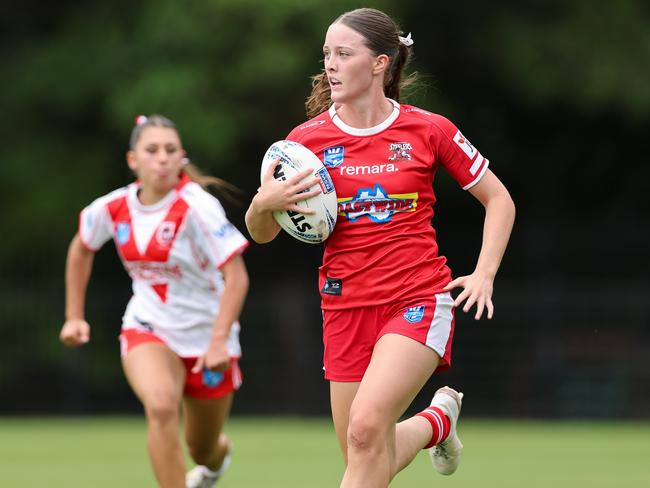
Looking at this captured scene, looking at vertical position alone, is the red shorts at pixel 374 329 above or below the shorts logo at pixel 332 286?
below

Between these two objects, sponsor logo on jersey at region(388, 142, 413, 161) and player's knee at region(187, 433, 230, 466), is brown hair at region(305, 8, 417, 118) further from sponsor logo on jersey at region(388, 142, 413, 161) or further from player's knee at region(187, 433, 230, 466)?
player's knee at region(187, 433, 230, 466)

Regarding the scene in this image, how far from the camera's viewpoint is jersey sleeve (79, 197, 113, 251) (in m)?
7.78

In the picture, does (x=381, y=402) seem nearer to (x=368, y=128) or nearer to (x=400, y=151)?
(x=400, y=151)

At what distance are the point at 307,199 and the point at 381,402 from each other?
878mm

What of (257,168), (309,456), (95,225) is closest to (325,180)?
(95,225)

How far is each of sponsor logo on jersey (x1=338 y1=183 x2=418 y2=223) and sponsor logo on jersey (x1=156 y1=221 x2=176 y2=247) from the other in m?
1.85

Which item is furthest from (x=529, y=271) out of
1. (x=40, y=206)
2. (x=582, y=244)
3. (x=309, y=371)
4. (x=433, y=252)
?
(x=433, y=252)

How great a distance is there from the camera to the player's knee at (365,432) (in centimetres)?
552

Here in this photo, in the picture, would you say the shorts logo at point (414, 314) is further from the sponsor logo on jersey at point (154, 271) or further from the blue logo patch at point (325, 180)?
the sponsor logo on jersey at point (154, 271)

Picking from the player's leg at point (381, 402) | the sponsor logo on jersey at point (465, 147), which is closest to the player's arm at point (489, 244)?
the sponsor logo on jersey at point (465, 147)

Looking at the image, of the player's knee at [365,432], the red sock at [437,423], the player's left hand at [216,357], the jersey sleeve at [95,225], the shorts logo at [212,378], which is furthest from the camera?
the jersey sleeve at [95,225]

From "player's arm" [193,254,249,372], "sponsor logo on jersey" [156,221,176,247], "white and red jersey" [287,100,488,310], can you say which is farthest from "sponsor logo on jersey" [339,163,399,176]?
"sponsor logo on jersey" [156,221,176,247]

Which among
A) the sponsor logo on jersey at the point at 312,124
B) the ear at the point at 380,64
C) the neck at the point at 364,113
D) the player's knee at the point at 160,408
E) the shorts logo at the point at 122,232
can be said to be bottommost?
the player's knee at the point at 160,408

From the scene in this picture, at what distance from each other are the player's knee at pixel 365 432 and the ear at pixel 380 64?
145cm
